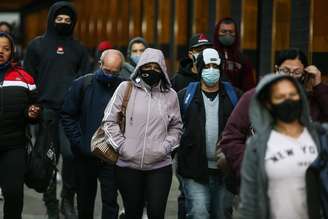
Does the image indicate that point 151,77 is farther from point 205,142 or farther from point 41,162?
point 41,162

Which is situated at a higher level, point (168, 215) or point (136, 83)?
point (136, 83)

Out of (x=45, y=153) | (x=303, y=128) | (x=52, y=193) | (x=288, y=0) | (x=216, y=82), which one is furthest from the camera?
(x=288, y=0)

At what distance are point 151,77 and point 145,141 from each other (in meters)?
0.49

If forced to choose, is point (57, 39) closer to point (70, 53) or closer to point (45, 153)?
point (70, 53)

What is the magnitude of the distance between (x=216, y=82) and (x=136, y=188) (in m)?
1.07

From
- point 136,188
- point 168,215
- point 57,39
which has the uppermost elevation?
point 57,39

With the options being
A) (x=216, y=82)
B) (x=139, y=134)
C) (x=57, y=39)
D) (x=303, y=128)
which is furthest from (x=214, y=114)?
(x=57, y=39)

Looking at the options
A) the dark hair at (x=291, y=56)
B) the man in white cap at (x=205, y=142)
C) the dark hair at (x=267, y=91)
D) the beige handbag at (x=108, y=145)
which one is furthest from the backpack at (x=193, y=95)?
the dark hair at (x=267, y=91)

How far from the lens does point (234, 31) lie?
9172 mm

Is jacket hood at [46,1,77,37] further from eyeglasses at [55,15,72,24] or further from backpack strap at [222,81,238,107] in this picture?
backpack strap at [222,81,238,107]

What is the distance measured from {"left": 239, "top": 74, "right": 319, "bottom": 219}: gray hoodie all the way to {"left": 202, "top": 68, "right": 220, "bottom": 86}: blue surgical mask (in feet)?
6.99

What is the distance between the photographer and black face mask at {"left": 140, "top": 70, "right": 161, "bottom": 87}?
6.91 meters

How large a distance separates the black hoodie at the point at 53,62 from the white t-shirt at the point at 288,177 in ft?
15.0

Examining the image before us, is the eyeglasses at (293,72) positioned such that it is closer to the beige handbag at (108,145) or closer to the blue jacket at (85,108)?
the beige handbag at (108,145)
